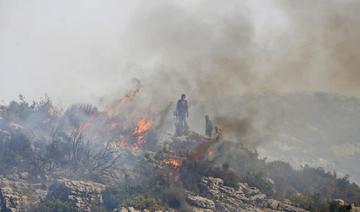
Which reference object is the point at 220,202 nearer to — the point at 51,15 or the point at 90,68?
the point at 90,68

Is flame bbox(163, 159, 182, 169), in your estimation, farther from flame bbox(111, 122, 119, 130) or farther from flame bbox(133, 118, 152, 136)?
flame bbox(111, 122, 119, 130)

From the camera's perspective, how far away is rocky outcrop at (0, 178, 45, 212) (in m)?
51.8

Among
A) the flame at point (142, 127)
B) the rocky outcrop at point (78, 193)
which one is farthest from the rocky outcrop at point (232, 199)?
the flame at point (142, 127)

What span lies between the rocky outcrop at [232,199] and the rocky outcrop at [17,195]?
13754mm

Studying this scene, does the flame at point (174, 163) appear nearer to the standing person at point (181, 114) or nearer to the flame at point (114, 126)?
the standing person at point (181, 114)

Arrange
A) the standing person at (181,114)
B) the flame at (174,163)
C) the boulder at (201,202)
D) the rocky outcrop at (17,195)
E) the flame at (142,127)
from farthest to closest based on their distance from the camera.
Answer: the standing person at (181,114), the flame at (142,127), the flame at (174,163), the boulder at (201,202), the rocky outcrop at (17,195)

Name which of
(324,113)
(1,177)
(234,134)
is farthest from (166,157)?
(324,113)

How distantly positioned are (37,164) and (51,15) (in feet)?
169

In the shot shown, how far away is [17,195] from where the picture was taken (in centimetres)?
5275

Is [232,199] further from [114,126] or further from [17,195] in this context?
[17,195]

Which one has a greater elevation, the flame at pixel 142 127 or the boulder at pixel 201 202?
the flame at pixel 142 127

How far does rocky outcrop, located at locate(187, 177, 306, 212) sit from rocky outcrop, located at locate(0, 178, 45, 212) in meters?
13.8

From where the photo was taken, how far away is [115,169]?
59.0 meters

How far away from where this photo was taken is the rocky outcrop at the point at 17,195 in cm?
5178
